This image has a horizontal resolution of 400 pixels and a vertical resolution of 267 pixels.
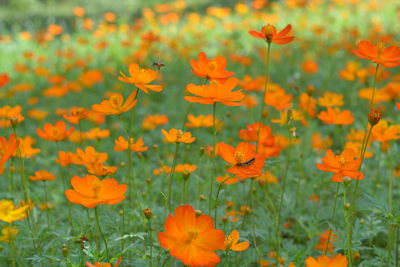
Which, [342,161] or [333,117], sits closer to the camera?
[342,161]

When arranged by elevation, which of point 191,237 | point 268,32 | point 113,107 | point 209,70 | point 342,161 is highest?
point 268,32

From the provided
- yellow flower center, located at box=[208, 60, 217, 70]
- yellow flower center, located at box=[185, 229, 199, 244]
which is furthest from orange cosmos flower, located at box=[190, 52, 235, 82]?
yellow flower center, located at box=[185, 229, 199, 244]

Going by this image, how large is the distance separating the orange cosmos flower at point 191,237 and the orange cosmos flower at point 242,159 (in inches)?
7.7

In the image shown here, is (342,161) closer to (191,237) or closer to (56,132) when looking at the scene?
(191,237)

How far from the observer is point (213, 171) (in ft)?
4.03

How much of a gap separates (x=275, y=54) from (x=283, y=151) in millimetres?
2374

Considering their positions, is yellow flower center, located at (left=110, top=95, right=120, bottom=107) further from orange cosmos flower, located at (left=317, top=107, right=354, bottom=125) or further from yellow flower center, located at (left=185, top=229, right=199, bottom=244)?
orange cosmos flower, located at (left=317, top=107, right=354, bottom=125)

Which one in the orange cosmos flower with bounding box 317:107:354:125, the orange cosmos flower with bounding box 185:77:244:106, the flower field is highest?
the orange cosmos flower with bounding box 185:77:244:106

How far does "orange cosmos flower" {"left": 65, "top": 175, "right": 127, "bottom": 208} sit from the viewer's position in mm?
1045

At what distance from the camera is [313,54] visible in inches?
207

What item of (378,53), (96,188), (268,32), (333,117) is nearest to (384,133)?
(333,117)

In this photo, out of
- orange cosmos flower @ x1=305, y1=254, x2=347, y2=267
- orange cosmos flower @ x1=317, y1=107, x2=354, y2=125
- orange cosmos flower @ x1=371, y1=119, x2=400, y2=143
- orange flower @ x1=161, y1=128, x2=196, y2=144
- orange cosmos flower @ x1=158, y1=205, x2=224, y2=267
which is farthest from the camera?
orange cosmos flower @ x1=317, y1=107, x2=354, y2=125

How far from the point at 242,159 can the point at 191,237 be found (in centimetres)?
32

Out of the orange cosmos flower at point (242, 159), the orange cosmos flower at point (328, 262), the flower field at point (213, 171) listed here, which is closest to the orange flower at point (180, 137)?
the flower field at point (213, 171)
